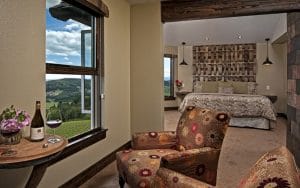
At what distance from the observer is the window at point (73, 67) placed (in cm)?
251

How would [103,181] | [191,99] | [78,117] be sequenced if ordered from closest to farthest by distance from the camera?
[103,181] < [78,117] < [191,99]

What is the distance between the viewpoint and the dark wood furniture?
1.38 m

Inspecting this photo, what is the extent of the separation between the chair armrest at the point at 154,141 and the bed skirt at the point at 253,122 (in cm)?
408

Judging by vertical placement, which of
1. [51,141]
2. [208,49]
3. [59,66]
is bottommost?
[51,141]

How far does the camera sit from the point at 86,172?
9.52ft

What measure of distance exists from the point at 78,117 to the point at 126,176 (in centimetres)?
124

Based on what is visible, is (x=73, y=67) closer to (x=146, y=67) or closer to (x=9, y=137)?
(x=9, y=137)

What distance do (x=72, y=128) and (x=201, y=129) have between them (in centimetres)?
159

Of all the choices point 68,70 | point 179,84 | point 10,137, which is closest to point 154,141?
point 68,70

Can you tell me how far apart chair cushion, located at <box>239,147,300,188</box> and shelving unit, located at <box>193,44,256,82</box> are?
794 centimetres

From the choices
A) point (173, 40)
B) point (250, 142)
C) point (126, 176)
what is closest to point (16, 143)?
point (126, 176)

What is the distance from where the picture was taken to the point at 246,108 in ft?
19.2

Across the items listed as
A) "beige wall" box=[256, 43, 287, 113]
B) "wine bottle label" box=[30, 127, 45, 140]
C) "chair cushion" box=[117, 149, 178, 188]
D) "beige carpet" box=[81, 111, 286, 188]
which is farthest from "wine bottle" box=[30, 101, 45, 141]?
"beige wall" box=[256, 43, 287, 113]

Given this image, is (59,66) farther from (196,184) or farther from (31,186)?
(196,184)
